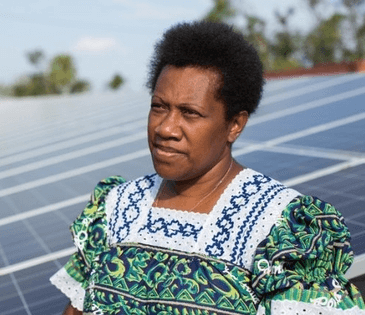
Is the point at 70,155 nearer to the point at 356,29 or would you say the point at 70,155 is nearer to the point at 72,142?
the point at 72,142

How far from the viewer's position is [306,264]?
166cm

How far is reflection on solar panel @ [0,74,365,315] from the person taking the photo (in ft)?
11.2

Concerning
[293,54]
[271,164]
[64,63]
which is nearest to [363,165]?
[271,164]

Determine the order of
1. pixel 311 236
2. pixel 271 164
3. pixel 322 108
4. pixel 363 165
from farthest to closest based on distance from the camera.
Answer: pixel 322 108 → pixel 271 164 → pixel 363 165 → pixel 311 236

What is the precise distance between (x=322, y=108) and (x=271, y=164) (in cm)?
261

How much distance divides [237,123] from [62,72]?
43988 mm

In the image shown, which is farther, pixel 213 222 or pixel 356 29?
pixel 356 29

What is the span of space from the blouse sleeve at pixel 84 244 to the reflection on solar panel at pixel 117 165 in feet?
2.56

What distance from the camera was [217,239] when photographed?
70.4 inches

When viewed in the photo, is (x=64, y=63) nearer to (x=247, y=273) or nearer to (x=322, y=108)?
(x=322, y=108)

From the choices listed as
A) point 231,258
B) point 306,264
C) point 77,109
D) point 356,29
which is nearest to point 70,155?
point 231,258

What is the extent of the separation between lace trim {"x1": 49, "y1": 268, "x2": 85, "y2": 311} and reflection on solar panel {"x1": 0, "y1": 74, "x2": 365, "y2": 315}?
755mm

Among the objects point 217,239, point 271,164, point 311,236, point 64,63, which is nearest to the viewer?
point 311,236

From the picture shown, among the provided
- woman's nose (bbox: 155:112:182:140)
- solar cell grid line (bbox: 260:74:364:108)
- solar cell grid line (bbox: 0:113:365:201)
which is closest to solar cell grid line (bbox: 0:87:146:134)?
solar cell grid line (bbox: 260:74:364:108)
